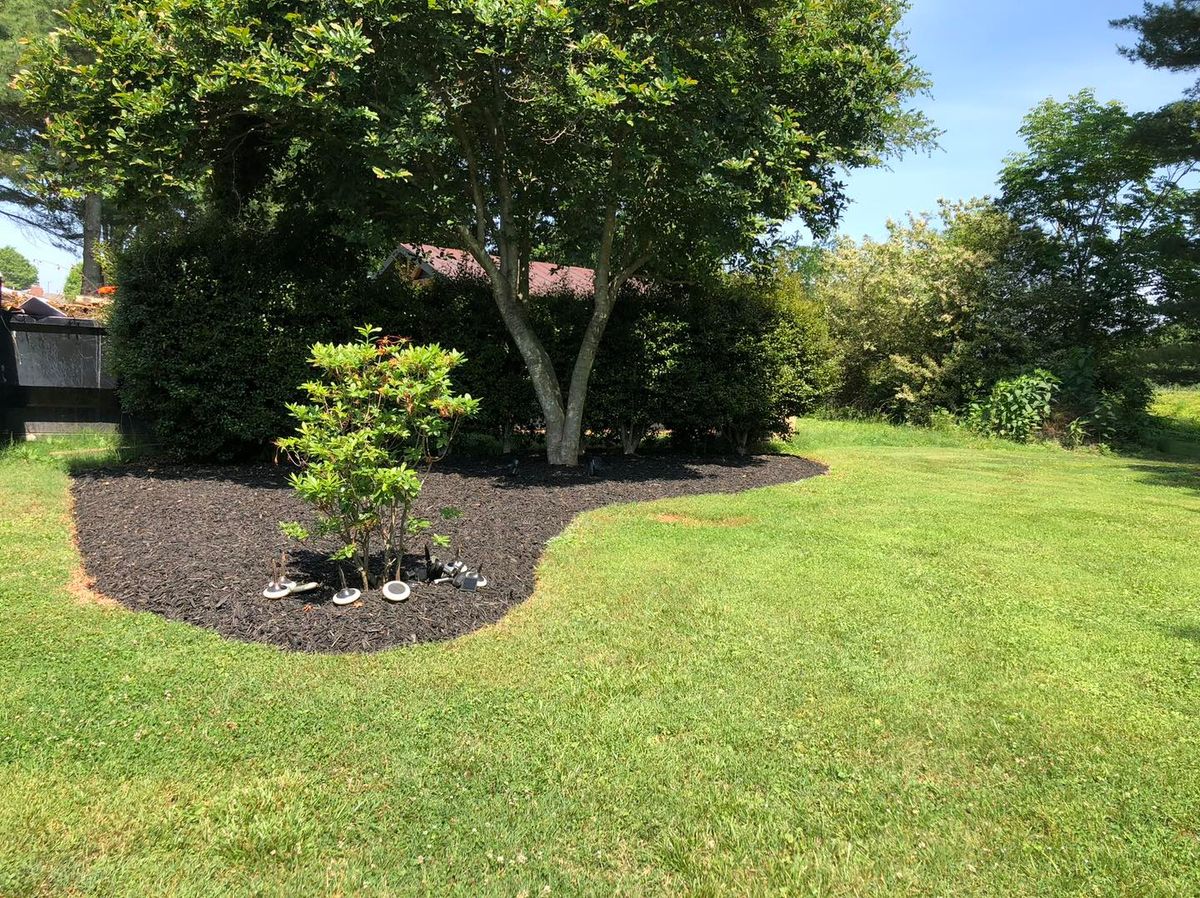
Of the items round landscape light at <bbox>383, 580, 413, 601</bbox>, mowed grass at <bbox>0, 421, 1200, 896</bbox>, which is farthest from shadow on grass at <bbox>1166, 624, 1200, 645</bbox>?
round landscape light at <bbox>383, 580, 413, 601</bbox>

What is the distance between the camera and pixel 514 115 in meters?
7.45

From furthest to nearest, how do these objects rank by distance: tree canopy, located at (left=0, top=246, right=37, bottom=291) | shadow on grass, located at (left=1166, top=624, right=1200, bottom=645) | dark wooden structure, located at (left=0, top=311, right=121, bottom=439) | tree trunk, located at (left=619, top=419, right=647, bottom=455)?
tree canopy, located at (left=0, top=246, right=37, bottom=291) → tree trunk, located at (left=619, top=419, right=647, bottom=455) → dark wooden structure, located at (left=0, top=311, right=121, bottom=439) → shadow on grass, located at (left=1166, top=624, right=1200, bottom=645)

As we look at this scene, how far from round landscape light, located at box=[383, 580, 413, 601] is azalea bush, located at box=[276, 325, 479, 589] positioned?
173mm

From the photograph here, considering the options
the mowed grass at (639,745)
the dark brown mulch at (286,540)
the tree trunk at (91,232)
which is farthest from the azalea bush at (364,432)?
the tree trunk at (91,232)

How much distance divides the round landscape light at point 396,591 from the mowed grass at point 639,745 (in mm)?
573

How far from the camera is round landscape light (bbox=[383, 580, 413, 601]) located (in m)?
3.93

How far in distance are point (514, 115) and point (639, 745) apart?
6660 millimetres

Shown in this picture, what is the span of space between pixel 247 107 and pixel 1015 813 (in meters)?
7.47

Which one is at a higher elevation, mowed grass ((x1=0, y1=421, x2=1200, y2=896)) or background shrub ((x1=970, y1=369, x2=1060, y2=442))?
background shrub ((x1=970, y1=369, x2=1060, y2=442))

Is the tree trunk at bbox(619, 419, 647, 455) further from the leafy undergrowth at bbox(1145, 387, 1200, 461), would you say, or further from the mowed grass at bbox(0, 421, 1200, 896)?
the leafy undergrowth at bbox(1145, 387, 1200, 461)

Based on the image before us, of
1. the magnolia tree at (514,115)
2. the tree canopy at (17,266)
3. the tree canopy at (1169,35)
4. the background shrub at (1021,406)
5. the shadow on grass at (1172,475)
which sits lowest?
the shadow on grass at (1172,475)

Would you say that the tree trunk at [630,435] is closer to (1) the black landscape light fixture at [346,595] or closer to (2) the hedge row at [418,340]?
(2) the hedge row at [418,340]

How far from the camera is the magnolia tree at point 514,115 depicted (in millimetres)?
6141

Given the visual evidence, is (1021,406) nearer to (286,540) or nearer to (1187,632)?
(1187,632)
